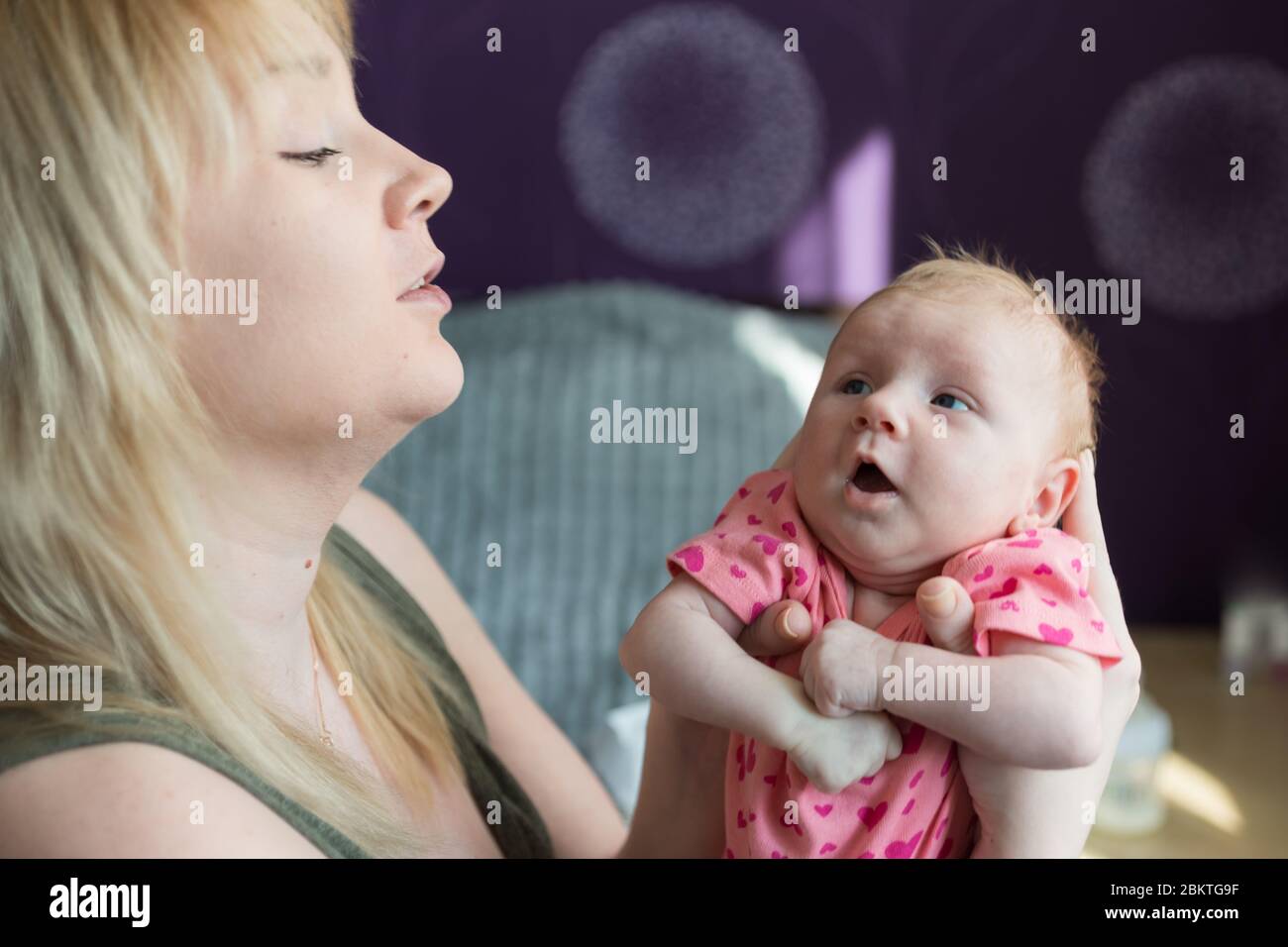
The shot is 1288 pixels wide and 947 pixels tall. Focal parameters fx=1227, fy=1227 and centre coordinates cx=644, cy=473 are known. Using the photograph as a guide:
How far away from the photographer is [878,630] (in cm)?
53

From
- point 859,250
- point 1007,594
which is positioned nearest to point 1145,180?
point 1007,594

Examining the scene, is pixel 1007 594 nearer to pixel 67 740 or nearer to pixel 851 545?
pixel 851 545

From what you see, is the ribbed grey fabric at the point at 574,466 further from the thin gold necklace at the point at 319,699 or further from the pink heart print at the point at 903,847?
the pink heart print at the point at 903,847

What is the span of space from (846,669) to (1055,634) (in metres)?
0.08

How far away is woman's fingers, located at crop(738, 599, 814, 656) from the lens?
51 cm

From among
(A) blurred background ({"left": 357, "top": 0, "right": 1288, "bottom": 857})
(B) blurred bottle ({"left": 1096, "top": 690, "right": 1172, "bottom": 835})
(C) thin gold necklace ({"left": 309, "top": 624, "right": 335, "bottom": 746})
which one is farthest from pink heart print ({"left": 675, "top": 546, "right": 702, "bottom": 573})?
(B) blurred bottle ({"left": 1096, "top": 690, "right": 1172, "bottom": 835})

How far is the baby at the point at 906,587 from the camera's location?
1.57ft

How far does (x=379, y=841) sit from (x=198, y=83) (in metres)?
0.35

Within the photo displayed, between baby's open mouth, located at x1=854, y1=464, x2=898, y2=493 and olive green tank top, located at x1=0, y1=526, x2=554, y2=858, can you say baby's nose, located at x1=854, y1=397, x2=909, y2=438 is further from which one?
olive green tank top, located at x1=0, y1=526, x2=554, y2=858

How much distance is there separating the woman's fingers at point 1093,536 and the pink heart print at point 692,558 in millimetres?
172

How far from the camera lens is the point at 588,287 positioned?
163cm

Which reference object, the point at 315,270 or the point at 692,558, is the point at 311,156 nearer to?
the point at 315,270

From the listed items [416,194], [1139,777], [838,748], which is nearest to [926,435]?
[838,748]

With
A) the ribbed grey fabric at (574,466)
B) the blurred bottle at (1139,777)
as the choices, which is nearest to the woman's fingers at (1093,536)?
the blurred bottle at (1139,777)
